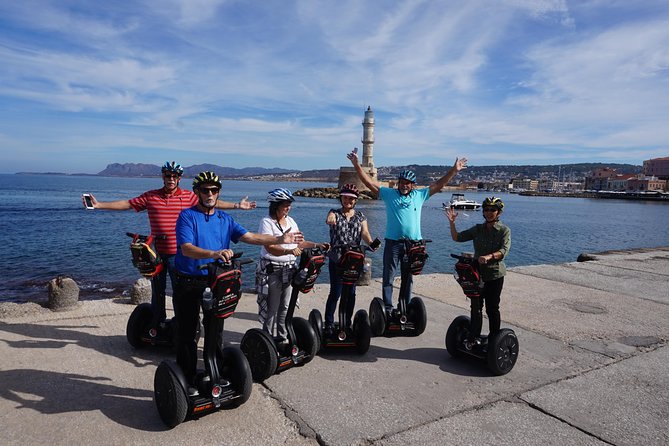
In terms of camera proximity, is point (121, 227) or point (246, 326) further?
point (121, 227)

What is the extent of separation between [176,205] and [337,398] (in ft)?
9.35

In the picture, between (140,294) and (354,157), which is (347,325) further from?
(140,294)

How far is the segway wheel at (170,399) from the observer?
3.61m

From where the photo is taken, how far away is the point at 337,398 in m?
4.31

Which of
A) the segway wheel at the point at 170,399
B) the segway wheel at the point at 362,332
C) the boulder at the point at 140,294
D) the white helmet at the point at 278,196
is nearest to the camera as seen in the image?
the segway wheel at the point at 170,399

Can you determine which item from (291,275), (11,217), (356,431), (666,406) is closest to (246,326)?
(291,275)

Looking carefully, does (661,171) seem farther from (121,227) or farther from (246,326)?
(246,326)

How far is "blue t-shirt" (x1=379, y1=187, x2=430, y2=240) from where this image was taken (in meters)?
6.02

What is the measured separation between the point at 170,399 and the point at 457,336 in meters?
3.23

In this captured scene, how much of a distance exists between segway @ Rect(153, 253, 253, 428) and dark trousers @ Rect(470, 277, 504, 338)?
2.64 metres

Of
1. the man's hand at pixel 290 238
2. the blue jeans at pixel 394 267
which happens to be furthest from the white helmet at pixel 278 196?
the blue jeans at pixel 394 267

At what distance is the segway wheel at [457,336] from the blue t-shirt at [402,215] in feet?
4.08

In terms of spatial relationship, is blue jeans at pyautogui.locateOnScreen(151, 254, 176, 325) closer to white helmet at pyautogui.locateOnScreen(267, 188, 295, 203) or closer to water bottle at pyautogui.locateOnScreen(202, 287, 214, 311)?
white helmet at pyautogui.locateOnScreen(267, 188, 295, 203)

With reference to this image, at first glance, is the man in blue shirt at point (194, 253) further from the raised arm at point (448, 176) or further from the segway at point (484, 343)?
the raised arm at point (448, 176)
